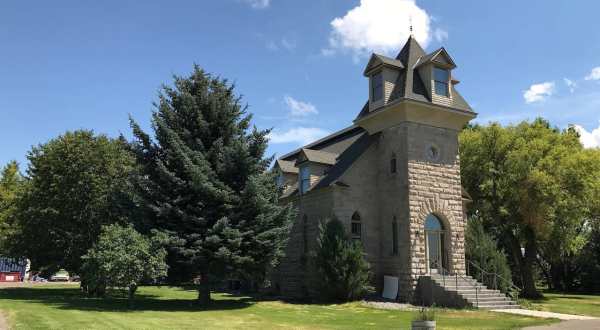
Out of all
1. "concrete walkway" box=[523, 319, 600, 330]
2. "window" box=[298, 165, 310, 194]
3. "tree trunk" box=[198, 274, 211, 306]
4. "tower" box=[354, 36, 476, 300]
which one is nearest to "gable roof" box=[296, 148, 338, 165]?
"window" box=[298, 165, 310, 194]

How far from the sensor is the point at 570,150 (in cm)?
3381

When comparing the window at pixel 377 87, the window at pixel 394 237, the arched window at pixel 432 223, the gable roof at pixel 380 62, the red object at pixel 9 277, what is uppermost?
the gable roof at pixel 380 62

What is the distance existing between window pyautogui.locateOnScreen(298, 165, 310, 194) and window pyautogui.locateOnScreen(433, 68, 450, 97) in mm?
8959

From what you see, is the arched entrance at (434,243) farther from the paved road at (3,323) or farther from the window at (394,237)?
the paved road at (3,323)

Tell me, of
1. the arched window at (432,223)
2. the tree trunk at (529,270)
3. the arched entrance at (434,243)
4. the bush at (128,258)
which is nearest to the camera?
the bush at (128,258)

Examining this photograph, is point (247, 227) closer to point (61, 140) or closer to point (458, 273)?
point (458, 273)

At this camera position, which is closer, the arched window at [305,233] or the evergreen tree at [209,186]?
the evergreen tree at [209,186]

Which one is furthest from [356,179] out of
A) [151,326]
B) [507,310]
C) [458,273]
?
[151,326]

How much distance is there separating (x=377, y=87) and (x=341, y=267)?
415 inches

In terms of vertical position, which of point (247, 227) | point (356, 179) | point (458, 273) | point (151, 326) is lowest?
point (151, 326)

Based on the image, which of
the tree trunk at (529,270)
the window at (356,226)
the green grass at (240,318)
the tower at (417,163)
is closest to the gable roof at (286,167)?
the tower at (417,163)

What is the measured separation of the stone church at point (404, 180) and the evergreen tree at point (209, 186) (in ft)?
12.3

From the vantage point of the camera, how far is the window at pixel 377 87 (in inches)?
1128

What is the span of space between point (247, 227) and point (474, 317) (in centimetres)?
1032
